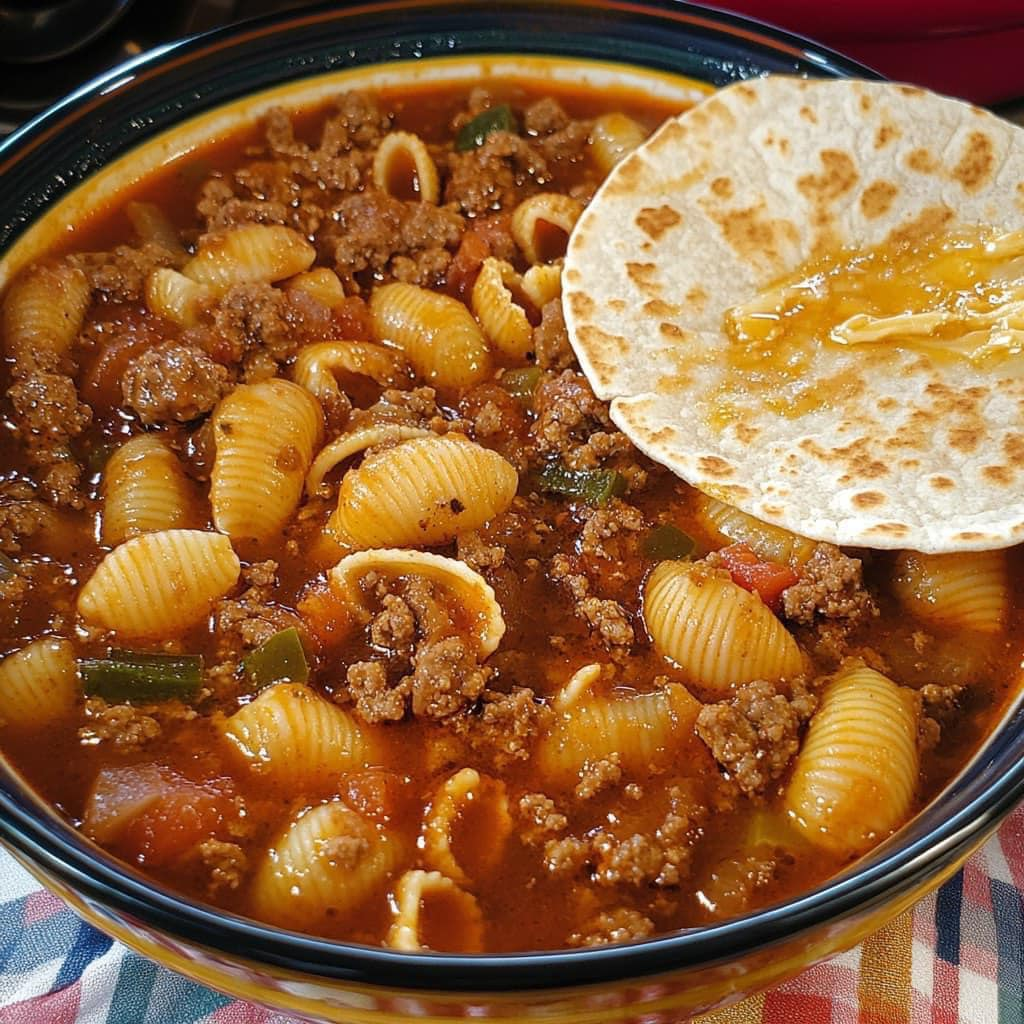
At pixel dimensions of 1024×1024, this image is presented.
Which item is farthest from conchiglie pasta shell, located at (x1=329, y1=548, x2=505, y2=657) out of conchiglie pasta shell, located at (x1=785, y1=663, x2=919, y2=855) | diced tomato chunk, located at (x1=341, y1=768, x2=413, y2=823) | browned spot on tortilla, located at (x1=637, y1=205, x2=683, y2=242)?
browned spot on tortilla, located at (x1=637, y1=205, x2=683, y2=242)

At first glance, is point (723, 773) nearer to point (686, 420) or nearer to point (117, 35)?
point (686, 420)

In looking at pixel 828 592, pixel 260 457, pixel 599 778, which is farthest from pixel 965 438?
pixel 260 457

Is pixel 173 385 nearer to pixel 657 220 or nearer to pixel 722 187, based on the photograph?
pixel 657 220

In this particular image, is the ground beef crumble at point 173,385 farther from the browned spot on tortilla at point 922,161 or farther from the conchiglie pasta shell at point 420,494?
the browned spot on tortilla at point 922,161

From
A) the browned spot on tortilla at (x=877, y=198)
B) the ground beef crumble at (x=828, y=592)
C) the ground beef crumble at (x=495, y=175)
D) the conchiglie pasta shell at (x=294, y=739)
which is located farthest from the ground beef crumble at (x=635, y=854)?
the ground beef crumble at (x=495, y=175)

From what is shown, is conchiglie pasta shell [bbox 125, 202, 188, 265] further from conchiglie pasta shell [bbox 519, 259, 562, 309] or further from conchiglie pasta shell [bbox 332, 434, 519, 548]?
conchiglie pasta shell [bbox 332, 434, 519, 548]

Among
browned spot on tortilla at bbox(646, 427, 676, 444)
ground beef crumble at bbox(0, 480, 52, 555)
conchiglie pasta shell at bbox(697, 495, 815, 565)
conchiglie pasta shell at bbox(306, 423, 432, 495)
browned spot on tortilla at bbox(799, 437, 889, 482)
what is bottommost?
conchiglie pasta shell at bbox(697, 495, 815, 565)

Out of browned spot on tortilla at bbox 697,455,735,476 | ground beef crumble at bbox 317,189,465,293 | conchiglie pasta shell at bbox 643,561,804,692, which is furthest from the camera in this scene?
ground beef crumble at bbox 317,189,465,293
